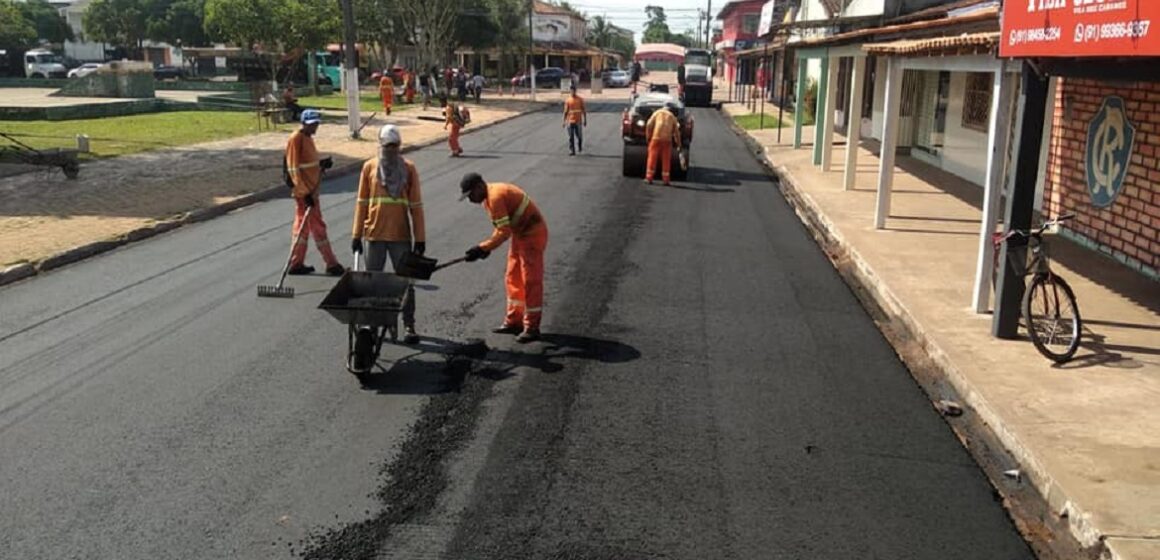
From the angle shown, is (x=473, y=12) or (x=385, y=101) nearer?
(x=385, y=101)

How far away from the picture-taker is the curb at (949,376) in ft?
16.6

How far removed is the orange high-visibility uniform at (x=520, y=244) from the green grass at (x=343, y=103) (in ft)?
100

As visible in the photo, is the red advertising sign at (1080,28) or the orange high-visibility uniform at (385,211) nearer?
the red advertising sign at (1080,28)

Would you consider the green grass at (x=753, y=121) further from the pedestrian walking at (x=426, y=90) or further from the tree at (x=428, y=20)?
the tree at (x=428, y=20)

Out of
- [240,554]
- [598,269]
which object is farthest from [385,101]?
[240,554]

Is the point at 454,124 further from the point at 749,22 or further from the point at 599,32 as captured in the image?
the point at 599,32

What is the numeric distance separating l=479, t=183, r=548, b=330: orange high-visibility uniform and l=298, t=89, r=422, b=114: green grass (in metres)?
30.6

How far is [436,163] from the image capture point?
21.8m

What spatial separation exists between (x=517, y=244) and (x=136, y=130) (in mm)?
22519

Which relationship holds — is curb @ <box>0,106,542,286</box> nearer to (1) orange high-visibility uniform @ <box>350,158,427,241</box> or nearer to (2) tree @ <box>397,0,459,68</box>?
(1) orange high-visibility uniform @ <box>350,158,427,241</box>

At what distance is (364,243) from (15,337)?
2.97 m

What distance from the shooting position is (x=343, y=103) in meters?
41.9

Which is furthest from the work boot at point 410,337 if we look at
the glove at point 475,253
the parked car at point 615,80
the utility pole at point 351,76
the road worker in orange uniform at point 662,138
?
the parked car at point 615,80

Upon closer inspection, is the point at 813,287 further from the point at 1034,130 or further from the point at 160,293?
the point at 160,293
